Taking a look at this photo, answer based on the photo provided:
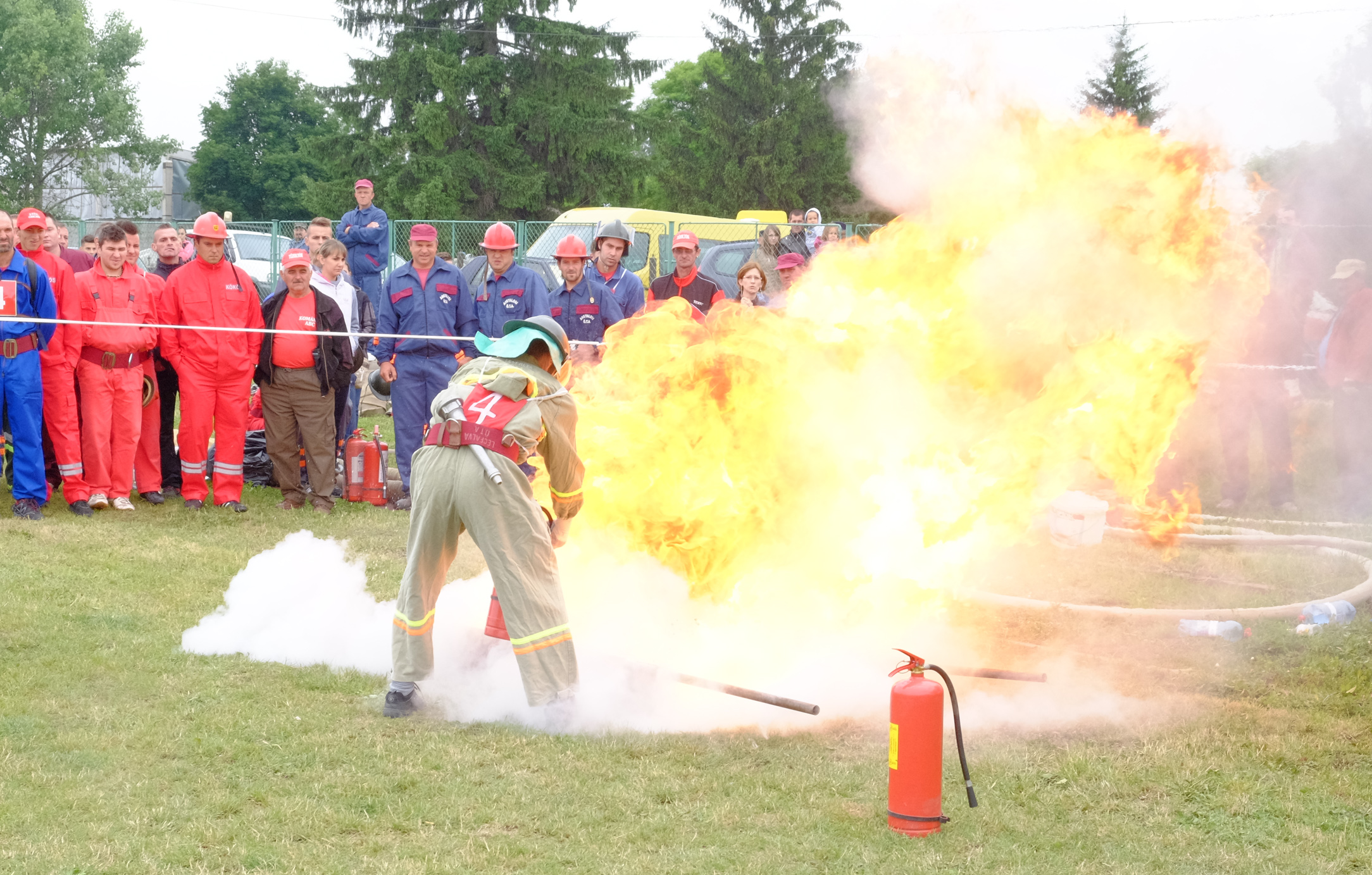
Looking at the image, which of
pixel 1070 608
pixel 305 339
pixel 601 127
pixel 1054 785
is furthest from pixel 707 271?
pixel 601 127

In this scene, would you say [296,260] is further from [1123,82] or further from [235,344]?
[1123,82]

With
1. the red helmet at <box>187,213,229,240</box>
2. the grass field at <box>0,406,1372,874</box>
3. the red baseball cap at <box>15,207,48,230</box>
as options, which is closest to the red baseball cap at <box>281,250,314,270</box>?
the red helmet at <box>187,213,229,240</box>

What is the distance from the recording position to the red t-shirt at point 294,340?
10.9 m

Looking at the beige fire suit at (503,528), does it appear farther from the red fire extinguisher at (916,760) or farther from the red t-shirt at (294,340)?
the red t-shirt at (294,340)

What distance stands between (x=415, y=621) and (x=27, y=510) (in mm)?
5821

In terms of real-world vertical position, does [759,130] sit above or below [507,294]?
above

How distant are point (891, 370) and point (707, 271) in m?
10.8

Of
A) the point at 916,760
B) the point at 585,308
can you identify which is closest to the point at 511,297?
the point at 585,308

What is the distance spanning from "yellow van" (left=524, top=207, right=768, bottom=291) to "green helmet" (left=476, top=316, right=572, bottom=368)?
14003 millimetres

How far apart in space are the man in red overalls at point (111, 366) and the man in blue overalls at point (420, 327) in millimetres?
1992

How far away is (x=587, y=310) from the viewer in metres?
10.2

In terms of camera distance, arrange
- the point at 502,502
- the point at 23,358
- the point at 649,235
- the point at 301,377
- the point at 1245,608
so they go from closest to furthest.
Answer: the point at 502,502
the point at 1245,608
the point at 23,358
the point at 301,377
the point at 649,235

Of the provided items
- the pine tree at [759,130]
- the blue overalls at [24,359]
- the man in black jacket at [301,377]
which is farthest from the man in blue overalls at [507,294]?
the pine tree at [759,130]

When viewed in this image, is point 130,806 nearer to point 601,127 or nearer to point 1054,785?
point 1054,785
